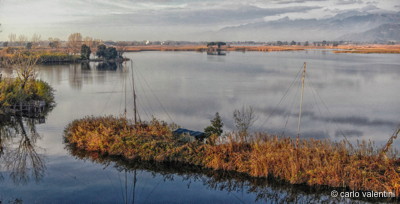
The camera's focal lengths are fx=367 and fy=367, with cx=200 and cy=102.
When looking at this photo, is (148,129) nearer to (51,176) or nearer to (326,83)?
(51,176)

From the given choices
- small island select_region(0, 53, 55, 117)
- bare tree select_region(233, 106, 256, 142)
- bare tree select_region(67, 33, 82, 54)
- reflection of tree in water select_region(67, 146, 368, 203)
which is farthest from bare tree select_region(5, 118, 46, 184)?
bare tree select_region(67, 33, 82, 54)

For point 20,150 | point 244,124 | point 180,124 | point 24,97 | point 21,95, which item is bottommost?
point 20,150

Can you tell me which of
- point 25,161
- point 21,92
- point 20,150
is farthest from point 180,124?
point 21,92

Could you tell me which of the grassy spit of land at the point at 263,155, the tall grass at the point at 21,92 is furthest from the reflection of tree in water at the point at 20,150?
the grassy spit of land at the point at 263,155

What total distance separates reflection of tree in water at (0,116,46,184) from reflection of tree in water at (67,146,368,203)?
2.12 metres

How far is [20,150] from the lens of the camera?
57.6 ft

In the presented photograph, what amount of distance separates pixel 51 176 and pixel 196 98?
17508mm

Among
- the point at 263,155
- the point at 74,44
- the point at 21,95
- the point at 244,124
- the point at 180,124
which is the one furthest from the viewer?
the point at 74,44

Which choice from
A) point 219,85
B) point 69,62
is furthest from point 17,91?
point 69,62

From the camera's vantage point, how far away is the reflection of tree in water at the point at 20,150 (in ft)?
48.3

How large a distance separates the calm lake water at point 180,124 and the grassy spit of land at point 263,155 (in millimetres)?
518

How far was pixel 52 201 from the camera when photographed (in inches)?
484

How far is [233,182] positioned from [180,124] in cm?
839

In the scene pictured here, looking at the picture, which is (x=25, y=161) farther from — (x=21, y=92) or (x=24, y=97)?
(x=21, y=92)
